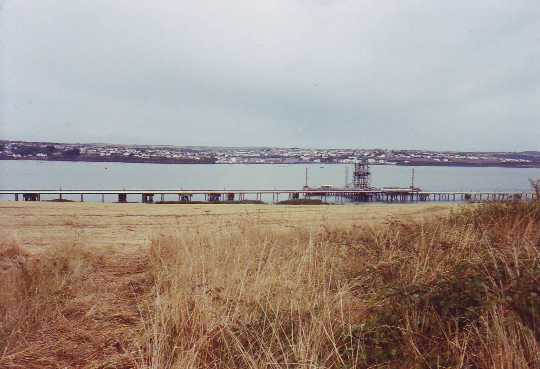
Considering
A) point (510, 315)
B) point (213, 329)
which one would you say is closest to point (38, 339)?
point (213, 329)

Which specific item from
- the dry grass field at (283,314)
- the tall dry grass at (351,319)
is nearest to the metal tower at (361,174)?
the dry grass field at (283,314)

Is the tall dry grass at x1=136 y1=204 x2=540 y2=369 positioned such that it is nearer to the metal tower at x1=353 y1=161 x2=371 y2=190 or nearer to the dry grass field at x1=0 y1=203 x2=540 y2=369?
the dry grass field at x1=0 y1=203 x2=540 y2=369

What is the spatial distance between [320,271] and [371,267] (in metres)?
0.63

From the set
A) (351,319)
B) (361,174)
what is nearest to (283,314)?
(351,319)

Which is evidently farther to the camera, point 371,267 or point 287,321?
point 371,267

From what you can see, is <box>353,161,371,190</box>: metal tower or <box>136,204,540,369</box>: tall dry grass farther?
<box>353,161,371,190</box>: metal tower

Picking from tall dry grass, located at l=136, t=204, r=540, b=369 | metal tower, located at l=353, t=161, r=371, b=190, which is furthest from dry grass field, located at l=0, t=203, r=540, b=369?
metal tower, located at l=353, t=161, r=371, b=190

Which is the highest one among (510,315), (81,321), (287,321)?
(510,315)

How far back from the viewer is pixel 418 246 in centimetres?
597

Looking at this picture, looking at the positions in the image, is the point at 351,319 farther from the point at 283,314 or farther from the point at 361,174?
the point at 361,174

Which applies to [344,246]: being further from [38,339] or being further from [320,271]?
[38,339]

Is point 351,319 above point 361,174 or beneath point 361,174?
above

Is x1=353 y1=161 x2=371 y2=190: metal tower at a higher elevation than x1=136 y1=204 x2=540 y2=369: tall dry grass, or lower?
lower

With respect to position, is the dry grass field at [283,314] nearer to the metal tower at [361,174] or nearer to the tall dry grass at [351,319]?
the tall dry grass at [351,319]
